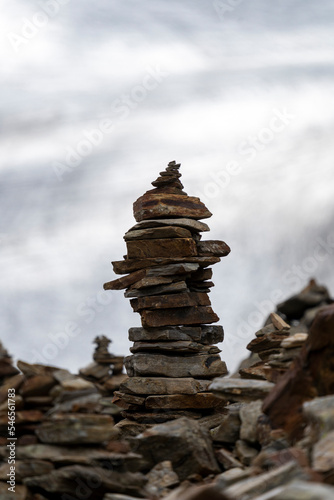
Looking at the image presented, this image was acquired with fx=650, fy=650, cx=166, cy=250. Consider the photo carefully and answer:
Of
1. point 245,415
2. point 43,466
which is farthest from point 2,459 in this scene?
point 245,415

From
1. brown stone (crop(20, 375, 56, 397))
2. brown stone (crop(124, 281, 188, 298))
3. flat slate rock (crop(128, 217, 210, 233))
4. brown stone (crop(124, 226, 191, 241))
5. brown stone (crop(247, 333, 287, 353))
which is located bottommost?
brown stone (crop(20, 375, 56, 397))

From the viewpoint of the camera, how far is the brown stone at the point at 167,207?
64.5ft

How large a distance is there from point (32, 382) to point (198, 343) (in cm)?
840

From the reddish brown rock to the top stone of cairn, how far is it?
843cm

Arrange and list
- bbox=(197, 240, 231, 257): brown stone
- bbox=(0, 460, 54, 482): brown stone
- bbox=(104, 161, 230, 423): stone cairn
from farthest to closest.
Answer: bbox=(197, 240, 231, 257): brown stone
bbox=(104, 161, 230, 423): stone cairn
bbox=(0, 460, 54, 482): brown stone

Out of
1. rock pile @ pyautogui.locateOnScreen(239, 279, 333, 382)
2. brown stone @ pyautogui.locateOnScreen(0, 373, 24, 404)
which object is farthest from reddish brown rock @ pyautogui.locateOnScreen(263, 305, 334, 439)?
brown stone @ pyautogui.locateOnScreen(0, 373, 24, 404)

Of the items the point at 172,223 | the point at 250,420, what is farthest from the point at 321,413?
the point at 172,223

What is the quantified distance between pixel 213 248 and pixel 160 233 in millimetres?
1819

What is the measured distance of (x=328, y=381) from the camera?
11.8 m

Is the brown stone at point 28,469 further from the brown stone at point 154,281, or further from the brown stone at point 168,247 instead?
the brown stone at point 168,247

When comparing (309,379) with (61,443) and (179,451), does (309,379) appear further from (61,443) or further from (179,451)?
(61,443)

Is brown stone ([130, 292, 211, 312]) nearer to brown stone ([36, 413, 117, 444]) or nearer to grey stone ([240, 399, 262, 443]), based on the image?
grey stone ([240, 399, 262, 443])

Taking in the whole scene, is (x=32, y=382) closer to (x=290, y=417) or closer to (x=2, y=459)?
(x=2, y=459)

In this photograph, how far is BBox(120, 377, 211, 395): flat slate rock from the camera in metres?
18.6
